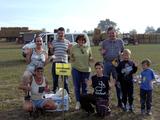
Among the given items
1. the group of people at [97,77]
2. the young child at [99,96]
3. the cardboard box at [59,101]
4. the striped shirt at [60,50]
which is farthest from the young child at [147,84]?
the striped shirt at [60,50]

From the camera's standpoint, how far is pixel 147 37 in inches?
2731

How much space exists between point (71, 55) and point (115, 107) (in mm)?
1599

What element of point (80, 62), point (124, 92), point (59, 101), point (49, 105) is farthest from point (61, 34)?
point (124, 92)

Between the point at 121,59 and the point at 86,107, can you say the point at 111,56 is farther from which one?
the point at 86,107

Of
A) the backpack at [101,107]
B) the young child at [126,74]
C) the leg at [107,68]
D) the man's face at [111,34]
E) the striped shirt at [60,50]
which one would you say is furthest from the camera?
the striped shirt at [60,50]

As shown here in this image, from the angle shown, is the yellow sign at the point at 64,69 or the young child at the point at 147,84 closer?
the yellow sign at the point at 64,69

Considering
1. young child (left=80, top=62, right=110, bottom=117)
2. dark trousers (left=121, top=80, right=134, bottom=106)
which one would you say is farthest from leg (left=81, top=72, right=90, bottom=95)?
dark trousers (left=121, top=80, right=134, bottom=106)

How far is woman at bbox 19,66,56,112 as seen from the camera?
841cm

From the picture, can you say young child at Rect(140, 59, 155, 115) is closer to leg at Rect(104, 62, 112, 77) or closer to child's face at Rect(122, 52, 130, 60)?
child's face at Rect(122, 52, 130, 60)

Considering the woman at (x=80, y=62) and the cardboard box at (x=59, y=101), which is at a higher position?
the woman at (x=80, y=62)

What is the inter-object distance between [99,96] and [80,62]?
100 cm

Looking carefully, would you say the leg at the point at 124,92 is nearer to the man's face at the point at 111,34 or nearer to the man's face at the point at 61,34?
the man's face at the point at 111,34

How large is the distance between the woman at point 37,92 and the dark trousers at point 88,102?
2.05 ft

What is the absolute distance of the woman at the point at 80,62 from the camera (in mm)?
9008
